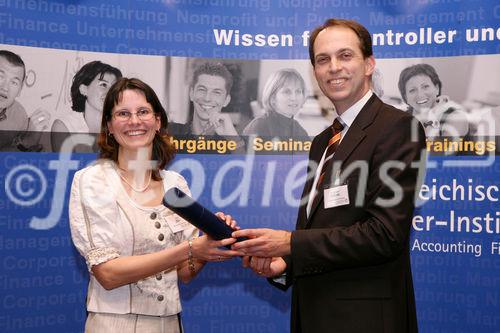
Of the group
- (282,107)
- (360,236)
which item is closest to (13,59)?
(282,107)

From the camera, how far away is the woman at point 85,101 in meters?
3.68

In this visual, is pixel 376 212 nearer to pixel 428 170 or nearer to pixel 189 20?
pixel 428 170

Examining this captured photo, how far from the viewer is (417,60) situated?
12.5ft

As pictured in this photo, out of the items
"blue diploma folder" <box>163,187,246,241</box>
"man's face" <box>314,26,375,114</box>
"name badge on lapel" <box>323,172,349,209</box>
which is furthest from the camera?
"man's face" <box>314,26,375,114</box>

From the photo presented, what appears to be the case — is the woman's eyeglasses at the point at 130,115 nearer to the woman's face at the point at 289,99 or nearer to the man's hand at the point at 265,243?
the man's hand at the point at 265,243

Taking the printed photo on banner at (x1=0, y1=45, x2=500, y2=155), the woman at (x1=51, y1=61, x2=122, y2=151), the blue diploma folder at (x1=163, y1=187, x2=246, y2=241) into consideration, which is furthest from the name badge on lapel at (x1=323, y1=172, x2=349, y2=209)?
the woman at (x1=51, y1=61, x2=122, y2=151)

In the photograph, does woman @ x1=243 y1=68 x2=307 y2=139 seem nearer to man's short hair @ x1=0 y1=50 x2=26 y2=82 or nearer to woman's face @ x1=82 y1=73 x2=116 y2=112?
woman's face @ x1=82 y1=73 x2=116 y2=112

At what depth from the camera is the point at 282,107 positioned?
4.00 m

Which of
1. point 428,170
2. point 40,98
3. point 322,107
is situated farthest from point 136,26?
point 428,170

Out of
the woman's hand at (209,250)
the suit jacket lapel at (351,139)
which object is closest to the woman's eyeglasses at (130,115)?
the woman's hand at (209,250)

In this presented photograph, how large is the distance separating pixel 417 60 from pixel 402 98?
0.96 feet

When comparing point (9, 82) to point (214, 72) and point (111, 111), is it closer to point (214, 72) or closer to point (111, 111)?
point (214, 72)

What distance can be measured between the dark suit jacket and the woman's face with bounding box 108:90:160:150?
34.6 inches

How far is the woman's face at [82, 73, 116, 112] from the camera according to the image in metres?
3.75
